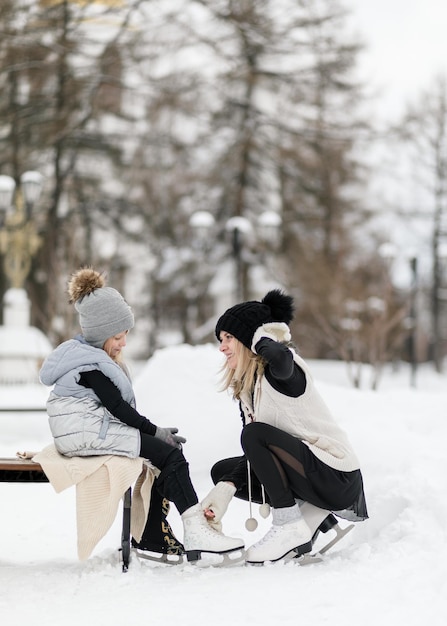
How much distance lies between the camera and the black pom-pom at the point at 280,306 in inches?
165

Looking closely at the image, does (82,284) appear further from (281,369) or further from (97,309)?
(281,369)

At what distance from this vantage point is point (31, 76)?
75.1 feet

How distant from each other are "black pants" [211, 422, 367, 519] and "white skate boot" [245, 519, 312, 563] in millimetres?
104

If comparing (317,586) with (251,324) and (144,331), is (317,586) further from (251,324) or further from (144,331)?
(144,331)

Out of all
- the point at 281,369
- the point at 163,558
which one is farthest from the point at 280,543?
the point at 281,369

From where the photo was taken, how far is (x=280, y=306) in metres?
4.19

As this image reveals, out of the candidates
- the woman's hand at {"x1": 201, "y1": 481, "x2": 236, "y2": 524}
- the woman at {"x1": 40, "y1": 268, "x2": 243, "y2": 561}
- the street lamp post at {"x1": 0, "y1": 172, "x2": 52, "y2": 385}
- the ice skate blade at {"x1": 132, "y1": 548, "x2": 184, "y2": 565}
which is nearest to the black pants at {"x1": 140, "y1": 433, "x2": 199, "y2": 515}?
the woman at {"x1": 40, "y1": 268, "x2": 243, "y2": 561}

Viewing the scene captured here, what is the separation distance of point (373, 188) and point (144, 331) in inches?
392

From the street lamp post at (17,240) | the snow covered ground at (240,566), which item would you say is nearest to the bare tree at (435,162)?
the street lamp post at (17,240)

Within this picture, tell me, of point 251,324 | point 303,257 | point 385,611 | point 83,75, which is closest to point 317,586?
point 385,611

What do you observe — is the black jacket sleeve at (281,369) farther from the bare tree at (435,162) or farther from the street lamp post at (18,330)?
the bare tree at (435,162)

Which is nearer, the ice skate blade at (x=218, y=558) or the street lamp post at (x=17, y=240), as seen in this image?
the ice skate blade at (x=218, y=558)

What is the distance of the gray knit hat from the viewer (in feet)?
13.6

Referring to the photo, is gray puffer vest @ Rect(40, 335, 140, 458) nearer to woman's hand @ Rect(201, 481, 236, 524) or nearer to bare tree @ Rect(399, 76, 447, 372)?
woman's hand @ Rect(201, 481, 236, 524)
